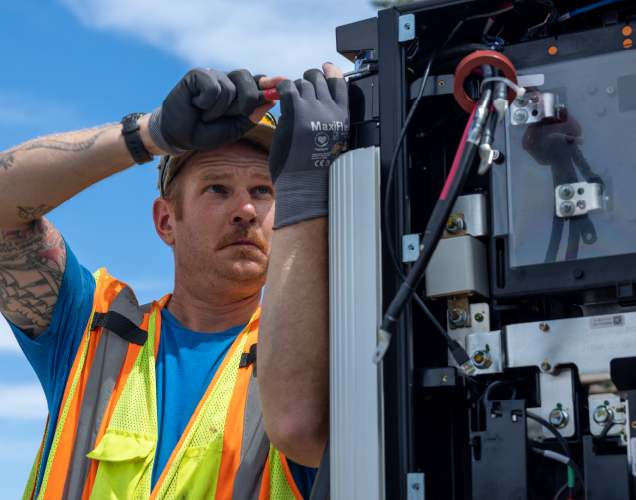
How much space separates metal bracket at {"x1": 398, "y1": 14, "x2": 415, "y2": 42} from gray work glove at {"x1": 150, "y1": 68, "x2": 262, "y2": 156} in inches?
21.0

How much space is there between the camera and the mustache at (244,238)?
126 inches

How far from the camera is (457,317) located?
2.02 metres

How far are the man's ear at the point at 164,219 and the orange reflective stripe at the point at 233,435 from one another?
1.05 meters

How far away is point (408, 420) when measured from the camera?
1.90 metres

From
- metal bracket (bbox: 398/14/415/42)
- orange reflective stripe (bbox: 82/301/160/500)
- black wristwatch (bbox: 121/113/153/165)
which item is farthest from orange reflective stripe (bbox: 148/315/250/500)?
metal bracket (bbox: 398/14/415/42)

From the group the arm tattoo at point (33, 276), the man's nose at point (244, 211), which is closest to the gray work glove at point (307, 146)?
the man's nose at point (244, 211)

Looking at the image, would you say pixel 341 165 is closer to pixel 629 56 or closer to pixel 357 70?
pixel 357 70

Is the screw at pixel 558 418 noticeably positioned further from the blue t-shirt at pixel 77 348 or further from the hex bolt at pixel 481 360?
the blue t-shirt at pixel 77 348

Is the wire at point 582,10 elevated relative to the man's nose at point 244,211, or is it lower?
elevated

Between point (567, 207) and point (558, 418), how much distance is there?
53 cm

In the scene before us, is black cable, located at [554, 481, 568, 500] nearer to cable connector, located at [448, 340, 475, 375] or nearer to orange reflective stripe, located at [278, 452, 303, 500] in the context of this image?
cable connector, located at [448, 340, 475, 375]

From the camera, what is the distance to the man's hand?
2.41 meters

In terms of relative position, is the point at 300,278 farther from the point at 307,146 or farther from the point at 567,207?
the point at 567,207

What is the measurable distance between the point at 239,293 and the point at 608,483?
6.36ft
